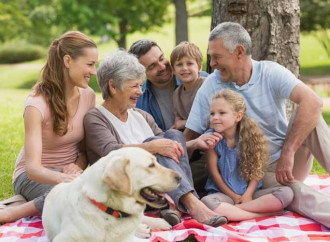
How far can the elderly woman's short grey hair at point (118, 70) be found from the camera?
14.8 ft

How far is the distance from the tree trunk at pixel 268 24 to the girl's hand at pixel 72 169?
2267mm

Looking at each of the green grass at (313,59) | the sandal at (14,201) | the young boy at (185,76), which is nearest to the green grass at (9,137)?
the sandal at (14,201)

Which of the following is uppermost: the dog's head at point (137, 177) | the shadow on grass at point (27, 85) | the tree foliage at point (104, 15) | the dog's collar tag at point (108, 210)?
the dog's head at point (137, 177)

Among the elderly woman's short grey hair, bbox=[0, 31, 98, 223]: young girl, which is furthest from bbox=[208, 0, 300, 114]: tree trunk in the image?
bbox=[0, 31, 98, 223]: young girl

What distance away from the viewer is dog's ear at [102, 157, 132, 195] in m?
3.18

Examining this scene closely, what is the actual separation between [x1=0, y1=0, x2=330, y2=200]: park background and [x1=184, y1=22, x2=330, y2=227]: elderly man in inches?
89.7

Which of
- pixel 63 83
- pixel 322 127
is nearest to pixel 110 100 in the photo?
pixel 63 83

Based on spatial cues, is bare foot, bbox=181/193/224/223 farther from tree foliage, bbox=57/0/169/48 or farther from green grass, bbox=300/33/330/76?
tree foliage, bbox=57/0/169/48

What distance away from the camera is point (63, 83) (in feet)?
14.9

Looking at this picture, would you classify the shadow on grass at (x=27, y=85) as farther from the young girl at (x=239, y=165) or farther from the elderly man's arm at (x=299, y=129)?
the elderly man's arm at (x=299, y=129)

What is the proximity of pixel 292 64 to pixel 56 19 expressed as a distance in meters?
17.4

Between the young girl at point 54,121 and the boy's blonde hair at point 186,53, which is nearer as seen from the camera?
the young girl at point 54,121

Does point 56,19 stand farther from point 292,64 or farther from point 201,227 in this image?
point 201,227

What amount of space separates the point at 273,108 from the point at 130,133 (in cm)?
121
